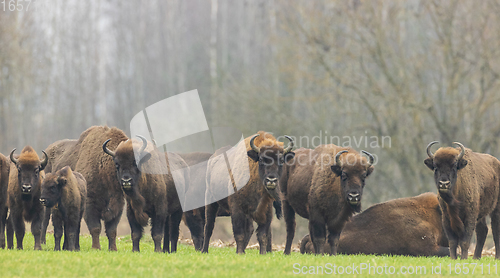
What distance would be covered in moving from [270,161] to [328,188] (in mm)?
1789

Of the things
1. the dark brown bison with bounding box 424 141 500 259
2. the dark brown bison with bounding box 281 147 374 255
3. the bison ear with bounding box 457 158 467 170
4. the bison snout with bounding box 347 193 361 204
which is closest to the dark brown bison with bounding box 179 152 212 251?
the dark brown bison with bounding box 281 147 374 255

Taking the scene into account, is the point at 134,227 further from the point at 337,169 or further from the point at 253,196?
the point at 337,169

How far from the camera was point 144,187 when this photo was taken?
11828mm

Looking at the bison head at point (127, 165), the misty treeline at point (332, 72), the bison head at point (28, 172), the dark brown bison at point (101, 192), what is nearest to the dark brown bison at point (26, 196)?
the bison head at point (28, 172)

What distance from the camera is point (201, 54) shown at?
4838cm

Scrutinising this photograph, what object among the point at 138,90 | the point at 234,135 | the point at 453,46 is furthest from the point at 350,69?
the point at 138,90

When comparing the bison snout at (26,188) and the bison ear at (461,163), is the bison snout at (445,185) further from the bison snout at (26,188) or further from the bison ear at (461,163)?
the bison snout at (26,188)

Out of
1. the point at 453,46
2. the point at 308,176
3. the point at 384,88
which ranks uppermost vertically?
the point at 453,46

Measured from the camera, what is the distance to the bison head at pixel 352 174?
37.1 feet

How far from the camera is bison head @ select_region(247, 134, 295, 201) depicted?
1074 cm

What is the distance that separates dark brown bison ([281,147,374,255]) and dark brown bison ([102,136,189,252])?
2.94m

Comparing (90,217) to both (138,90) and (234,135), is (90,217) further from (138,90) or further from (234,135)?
(138,90)

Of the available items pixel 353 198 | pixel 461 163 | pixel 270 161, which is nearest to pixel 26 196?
pixel 270 161

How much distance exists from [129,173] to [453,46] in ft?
59.7
